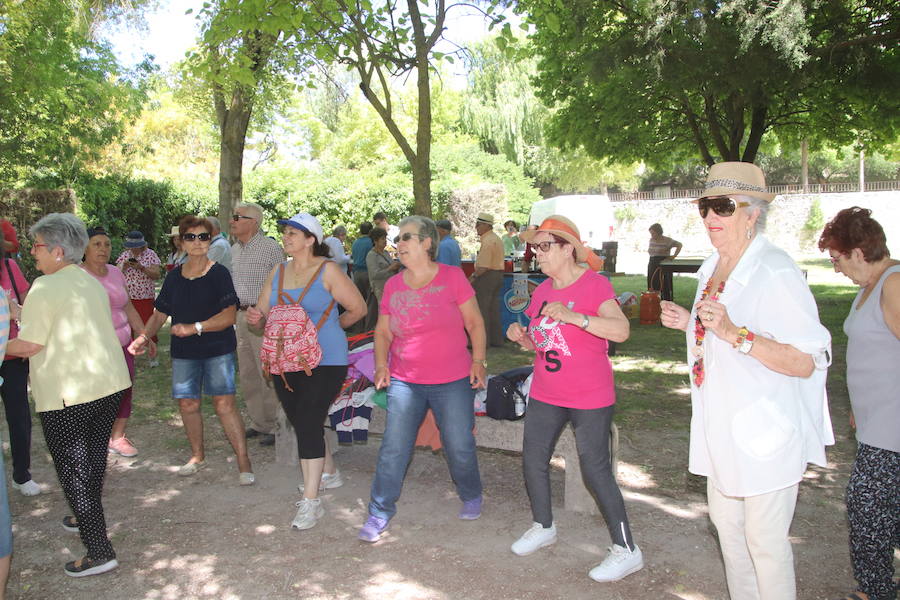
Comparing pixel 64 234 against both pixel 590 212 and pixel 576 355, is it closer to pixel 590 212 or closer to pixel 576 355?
pixel 576 355

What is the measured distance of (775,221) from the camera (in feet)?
116

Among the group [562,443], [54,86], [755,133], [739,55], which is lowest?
[562,443]

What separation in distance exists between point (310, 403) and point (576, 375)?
5.60 ft

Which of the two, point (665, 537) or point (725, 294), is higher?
point (725, 294)

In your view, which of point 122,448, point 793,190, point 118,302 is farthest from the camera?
point 793,190

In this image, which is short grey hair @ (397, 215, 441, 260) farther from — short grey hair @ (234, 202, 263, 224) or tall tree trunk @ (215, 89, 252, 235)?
tall tree trunk @ (215, 89, 252, 235)

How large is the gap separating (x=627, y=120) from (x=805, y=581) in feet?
41.8

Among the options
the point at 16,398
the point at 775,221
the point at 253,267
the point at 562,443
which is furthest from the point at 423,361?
the point at 775,221

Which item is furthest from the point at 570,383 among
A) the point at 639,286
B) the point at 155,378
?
the point at 639,286

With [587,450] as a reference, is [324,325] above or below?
above

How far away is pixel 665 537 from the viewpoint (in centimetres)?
446

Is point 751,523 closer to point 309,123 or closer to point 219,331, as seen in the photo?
point 219,331

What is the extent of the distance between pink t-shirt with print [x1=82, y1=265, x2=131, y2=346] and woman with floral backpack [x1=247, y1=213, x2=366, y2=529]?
181 centimetres

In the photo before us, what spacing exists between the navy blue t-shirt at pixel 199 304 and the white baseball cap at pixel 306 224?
2.72 feet
